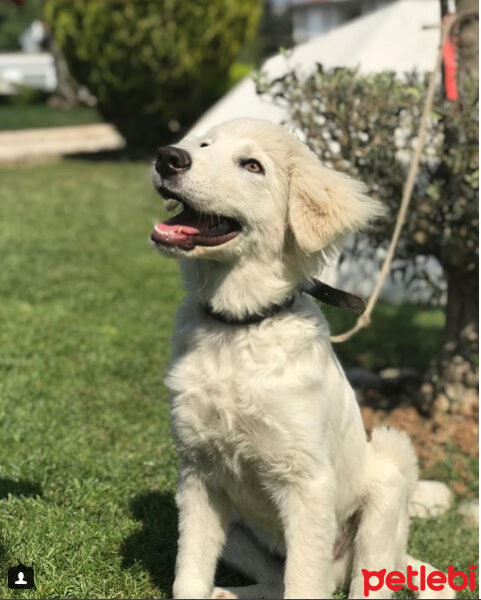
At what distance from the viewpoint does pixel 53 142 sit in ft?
59.9

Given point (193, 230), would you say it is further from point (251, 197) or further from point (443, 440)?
point (443, 440)

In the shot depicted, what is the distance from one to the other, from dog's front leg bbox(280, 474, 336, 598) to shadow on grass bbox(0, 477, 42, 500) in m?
1.53

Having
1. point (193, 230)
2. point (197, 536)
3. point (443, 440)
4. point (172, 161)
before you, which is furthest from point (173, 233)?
point (443, 440)

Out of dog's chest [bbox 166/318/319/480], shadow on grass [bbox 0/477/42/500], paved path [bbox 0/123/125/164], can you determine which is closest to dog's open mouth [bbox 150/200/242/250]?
dog's chest [bbox 166/318/319/480]

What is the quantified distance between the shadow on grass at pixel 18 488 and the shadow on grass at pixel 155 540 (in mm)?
438

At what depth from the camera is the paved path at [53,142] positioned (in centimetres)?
1599

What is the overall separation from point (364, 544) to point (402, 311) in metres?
5.47

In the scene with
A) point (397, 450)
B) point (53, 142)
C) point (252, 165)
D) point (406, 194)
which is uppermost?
point (252, 165)

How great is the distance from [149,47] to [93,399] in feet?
31.6

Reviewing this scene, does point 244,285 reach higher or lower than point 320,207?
lower

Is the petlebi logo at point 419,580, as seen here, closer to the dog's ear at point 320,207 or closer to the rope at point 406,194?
the rope at point 406,194

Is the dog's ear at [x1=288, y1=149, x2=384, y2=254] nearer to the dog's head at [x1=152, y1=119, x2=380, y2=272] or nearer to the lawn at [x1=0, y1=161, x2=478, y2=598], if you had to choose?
the dog's head at [x1=152, y1=119, x2=380, y2=272]

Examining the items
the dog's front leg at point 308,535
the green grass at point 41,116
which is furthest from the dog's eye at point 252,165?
the green grass at point 41,116

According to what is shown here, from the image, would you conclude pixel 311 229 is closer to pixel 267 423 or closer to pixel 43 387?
pixel 267 423
